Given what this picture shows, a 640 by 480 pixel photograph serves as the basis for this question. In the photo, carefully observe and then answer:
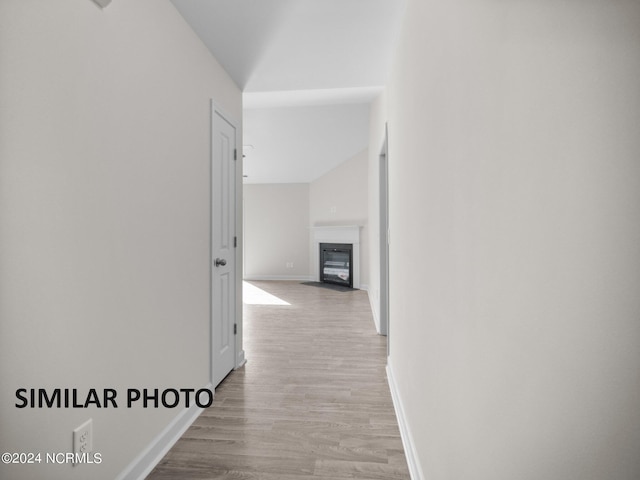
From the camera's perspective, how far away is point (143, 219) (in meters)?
1.74

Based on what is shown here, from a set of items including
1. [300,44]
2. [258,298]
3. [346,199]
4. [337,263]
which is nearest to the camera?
[300,44]

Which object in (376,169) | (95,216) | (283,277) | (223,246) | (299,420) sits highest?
(376,169)

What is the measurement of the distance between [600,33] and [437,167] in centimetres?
76

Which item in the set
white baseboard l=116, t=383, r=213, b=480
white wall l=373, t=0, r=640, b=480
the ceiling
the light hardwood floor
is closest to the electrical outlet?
white baseboard l=116, t=383, r=213, b=480

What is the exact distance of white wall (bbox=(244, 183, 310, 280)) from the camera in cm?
843

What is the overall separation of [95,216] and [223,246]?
138 cm

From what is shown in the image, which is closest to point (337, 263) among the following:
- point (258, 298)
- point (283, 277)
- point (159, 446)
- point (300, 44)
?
point (283, 277)

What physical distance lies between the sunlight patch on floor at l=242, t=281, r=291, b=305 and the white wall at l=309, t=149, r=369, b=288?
178 cm

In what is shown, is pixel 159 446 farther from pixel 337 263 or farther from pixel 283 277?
pixel 283 277

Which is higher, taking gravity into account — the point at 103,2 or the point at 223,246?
the point at 103,2

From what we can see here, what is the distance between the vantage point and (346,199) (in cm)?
755

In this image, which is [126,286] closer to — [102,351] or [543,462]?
[102,351]

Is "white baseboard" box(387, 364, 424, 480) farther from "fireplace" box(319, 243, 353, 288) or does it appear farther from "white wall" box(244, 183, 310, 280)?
"white wall" box(244, 183, 310, 280)

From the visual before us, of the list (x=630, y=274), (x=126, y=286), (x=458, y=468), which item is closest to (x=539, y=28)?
(x=630, y=274)
